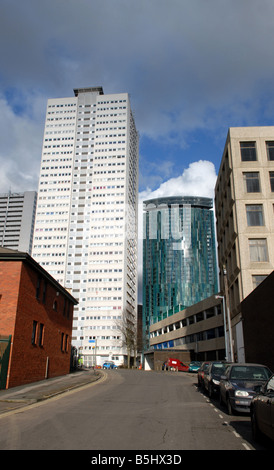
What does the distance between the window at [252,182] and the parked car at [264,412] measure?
3076 cm

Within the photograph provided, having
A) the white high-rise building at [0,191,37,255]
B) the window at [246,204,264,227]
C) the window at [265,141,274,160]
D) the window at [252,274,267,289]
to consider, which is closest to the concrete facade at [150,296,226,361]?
the window at [252,274,267,289]

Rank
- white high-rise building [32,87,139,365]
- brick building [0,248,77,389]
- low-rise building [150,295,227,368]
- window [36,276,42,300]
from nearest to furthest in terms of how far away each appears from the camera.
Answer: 1. brick building [0,248,77,389]
2. window [36,276,42,300]
3. low-rise building [150,295,227,368]
4. white high-rise building [32,87,139,365]

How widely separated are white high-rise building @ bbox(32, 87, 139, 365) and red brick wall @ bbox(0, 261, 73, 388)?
71429mm

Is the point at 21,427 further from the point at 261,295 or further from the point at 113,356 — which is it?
the point at 113,356

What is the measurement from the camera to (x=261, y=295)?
969 inches

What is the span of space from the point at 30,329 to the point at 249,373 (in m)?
13.7

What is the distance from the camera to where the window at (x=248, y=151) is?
36.9 metres

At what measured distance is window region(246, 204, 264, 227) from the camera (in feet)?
115

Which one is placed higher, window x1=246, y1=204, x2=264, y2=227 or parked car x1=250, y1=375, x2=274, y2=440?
window x1=246, y1=204, x2=264, y2=227

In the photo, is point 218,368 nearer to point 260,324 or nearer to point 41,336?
point 260,324

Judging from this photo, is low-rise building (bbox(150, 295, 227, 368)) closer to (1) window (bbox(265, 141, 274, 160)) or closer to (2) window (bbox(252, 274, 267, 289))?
(2) window (bbox(252, 274, 267, 289))

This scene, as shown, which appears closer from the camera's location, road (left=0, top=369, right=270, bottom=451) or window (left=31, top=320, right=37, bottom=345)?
road (left=0, top=369, right=270, bottom=451)

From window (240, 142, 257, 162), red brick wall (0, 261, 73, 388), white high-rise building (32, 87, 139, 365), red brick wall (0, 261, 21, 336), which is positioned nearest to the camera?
red brick wall (0, 261, 21, 336)
